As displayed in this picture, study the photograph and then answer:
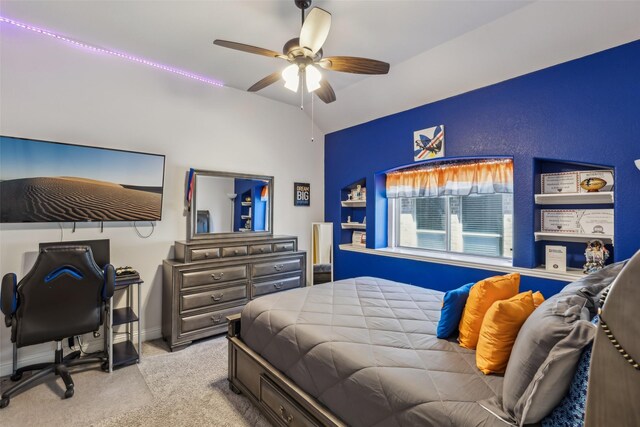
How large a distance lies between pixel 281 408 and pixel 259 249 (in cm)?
213

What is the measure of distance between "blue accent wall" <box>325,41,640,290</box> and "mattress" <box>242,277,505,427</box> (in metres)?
1.32

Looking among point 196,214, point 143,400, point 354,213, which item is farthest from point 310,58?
point 354,213

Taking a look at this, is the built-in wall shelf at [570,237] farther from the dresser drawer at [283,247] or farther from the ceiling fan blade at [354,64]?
the dresser drawer at [283,247]

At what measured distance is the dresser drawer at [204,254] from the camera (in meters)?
3.21

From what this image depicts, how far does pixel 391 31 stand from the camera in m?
2.70

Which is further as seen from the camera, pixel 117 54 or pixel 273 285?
pixel 273 285

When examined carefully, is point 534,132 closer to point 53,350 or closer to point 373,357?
point 373,357

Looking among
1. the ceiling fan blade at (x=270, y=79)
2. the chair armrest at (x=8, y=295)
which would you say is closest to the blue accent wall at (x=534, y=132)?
the ceiling fan blade at (x=270, y=79)

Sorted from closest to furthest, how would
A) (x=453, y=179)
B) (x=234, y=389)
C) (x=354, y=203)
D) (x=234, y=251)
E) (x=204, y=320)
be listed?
(x=234, y=389) < (x=204, y=320) < (x=234, y=251) < (x=453, y=179) < (x=354, y=203)

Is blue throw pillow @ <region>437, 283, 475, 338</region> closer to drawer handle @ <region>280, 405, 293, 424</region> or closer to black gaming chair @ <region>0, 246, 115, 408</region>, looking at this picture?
drawer handle @ <region>280, 405, 293, 424</region>

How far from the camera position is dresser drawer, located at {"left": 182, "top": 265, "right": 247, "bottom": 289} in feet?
10.1

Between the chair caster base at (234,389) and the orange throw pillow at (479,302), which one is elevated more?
the orange throw pillow at (479,302)

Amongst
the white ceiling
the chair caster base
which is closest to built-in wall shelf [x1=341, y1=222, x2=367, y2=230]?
the white ceiling

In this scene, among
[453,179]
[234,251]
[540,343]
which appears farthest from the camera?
[453,179]
